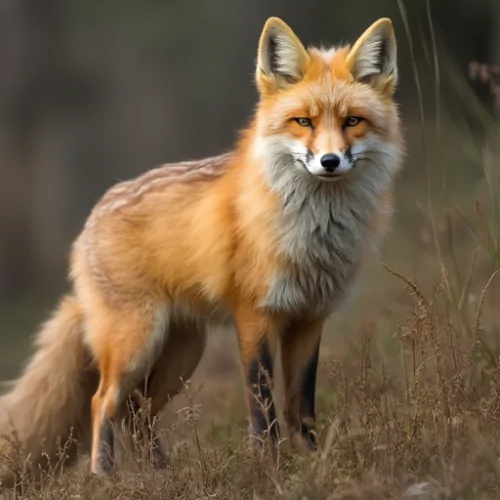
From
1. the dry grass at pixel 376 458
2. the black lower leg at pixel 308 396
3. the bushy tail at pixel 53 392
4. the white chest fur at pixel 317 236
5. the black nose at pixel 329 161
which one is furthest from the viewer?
the bushy tail at pixel 53 392

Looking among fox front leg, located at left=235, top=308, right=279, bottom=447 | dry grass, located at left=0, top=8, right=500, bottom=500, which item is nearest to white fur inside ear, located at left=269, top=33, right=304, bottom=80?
dry grass, located at left=0, top=8, right=500, bottom=500

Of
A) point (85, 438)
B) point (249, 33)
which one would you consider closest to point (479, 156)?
point (85, 438)

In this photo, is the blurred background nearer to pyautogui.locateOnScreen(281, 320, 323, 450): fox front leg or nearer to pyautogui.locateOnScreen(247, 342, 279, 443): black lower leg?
pyautogui.locateOnScreen(281, 320, 323, 450): fox front leg

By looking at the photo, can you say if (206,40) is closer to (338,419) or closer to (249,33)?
(249,33)

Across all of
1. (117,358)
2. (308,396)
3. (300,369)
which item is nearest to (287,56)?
(300,369)

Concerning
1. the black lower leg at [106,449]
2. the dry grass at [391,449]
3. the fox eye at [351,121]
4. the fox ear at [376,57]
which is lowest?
the black lower leg at [106,449]

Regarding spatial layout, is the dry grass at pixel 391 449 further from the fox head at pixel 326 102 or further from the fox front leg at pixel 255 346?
the fox head at pixel 326 102

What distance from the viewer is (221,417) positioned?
694 centimetres

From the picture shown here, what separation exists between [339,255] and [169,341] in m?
1.29

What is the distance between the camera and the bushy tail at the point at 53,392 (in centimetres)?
602

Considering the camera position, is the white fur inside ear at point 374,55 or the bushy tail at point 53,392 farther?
the bushy tail at point 53,392

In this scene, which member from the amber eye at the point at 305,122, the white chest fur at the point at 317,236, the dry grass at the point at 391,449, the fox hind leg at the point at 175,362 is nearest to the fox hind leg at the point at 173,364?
the fox hind leg at the point at 175,362

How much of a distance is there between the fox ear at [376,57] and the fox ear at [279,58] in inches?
9.9

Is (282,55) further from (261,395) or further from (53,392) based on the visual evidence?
(53,392)
